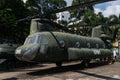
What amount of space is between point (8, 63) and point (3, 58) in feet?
4.56

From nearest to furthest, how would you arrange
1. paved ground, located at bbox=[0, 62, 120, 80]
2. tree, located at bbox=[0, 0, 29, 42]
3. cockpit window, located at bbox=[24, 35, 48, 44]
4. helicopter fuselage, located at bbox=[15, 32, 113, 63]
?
1. paved ground, located at bbox=[0, 62, 120, 80]
2. helicopter fuselage, located at bbox=[15, 32, 113, 63]
3. cockpit window, located at bbox=[24, 35, 48, 44]
4. tree, located at bbox=[0, 0, 29, 42]

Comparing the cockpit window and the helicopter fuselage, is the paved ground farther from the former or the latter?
the cockpit window

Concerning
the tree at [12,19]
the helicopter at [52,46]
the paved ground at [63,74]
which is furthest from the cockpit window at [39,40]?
the tree at [12,19]

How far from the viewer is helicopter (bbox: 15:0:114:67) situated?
750 inches

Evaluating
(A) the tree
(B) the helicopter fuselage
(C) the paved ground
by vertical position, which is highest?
(A) the tree

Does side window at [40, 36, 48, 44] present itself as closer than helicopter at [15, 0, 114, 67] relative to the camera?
No

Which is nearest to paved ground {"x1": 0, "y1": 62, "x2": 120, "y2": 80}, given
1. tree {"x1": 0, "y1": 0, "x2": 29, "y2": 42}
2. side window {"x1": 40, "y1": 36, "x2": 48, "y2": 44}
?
side window {"x1": 40, "y1": 36, "x2": 48, "y2": 44}

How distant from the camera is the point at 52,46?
19984 mm

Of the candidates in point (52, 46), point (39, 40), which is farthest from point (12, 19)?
point (52, 46)

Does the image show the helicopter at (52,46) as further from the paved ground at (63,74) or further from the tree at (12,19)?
the tree at (12,19)

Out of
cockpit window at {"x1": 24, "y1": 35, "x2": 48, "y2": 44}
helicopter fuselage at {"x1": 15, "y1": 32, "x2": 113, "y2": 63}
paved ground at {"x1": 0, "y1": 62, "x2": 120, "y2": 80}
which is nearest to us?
paved ground at {"x1": 0, "y1": 62, "x2": 120, "y2": 80}

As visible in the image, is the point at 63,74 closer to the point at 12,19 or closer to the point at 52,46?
the point at 52,46

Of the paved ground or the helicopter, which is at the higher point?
the helicopter

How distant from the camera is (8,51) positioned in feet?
76.0
